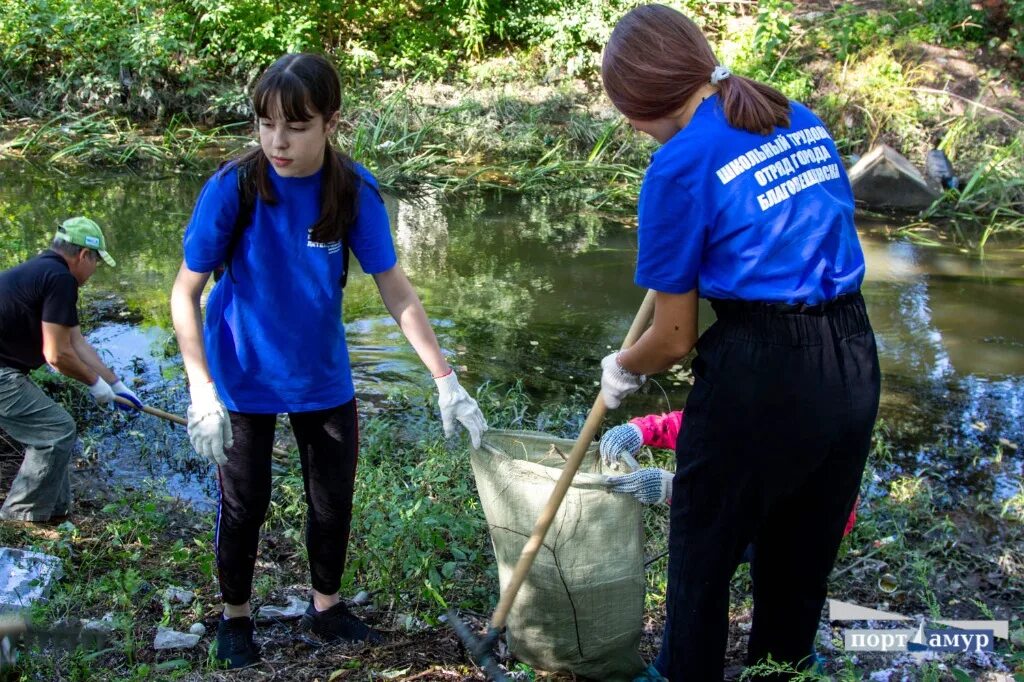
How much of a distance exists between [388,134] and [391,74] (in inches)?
86.4

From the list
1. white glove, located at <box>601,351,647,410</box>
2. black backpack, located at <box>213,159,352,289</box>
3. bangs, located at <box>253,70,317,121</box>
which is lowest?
white glove, located at <box>601,351,647,410</box>

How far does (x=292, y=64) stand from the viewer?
2.41 m

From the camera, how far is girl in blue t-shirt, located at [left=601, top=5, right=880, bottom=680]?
202cm

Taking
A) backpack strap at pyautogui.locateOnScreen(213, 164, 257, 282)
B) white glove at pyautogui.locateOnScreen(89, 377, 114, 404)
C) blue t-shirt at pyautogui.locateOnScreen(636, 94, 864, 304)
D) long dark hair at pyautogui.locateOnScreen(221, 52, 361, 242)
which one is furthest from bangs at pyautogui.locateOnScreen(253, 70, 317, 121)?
white glove at pyautogui.locateOnScreen(89, 377, 114, 404)

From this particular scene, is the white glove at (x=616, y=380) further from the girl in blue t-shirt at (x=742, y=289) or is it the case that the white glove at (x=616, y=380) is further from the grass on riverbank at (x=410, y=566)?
the grass on riverbank at (x=410, y=566)

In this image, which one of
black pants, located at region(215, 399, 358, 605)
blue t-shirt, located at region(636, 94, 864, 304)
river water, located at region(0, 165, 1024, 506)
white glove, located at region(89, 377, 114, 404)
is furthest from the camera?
river water, located at region(0, 165, 1024, 506)

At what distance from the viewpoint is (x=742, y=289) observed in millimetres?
2051

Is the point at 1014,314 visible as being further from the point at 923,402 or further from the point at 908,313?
the point at 923,402

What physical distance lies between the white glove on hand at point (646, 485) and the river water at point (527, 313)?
3.47 ft

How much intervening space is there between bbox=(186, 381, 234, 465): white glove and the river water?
0.35m

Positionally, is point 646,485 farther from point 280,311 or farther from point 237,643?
point 237,643

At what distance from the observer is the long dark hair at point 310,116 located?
2.39 meters

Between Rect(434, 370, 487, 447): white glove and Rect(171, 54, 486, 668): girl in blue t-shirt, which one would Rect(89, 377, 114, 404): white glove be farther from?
Rect(434, 370, 487, 447): white glove

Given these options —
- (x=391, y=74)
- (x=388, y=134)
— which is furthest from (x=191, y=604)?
(x=391, y=74)
